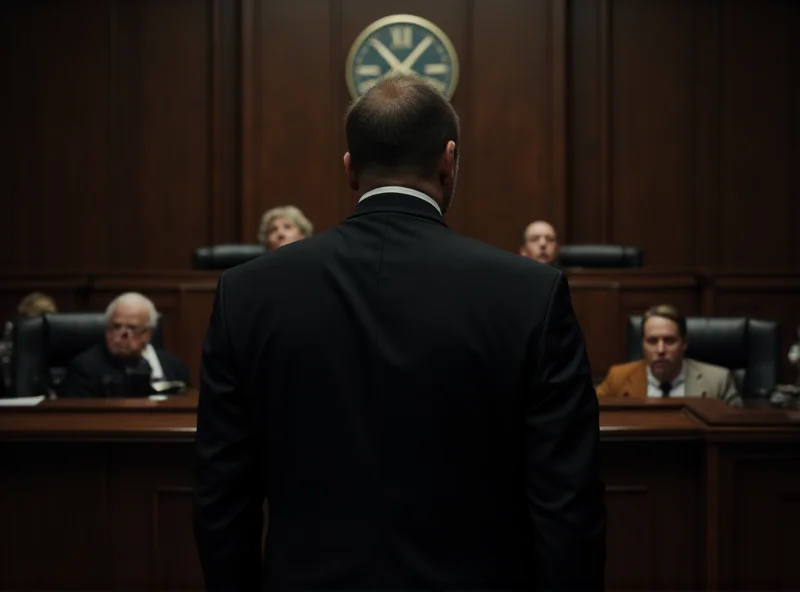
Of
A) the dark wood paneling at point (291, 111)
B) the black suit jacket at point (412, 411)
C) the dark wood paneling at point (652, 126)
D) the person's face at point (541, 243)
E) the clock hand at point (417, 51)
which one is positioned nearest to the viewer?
the black suit jacket at point (412, 411)

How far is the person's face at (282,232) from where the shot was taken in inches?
254

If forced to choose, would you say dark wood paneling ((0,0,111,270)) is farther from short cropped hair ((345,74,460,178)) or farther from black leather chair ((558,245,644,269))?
short cropped hair ((345,74,460,178))

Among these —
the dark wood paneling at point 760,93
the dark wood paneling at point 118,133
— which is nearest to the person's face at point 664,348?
the dark wood paneling at point 760,93

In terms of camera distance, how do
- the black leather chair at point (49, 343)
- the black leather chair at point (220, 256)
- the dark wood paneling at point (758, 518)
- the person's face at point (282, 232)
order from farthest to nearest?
the black leather chair at point (220, 256)
the person's face at point (282, 232)
the black leather chair at point (49, 343)
the dark wood paneling at point (758, 518)

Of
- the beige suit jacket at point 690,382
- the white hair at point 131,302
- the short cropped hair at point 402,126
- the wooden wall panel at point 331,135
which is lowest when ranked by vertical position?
the beige suit jacket at point 690,382

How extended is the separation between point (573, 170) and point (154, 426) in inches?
244

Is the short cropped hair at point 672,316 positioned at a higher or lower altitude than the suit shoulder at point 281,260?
lower

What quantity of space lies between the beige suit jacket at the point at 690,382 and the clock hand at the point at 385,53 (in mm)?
4262

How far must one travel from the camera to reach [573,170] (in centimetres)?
906

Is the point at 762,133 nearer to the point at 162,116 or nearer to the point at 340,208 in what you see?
the point at 340,208

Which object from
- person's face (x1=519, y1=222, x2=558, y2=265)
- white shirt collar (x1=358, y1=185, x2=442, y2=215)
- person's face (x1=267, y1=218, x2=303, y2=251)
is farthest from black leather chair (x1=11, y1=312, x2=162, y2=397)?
white shirt collar (x1=358, y1=185, x2=442, y2=215)

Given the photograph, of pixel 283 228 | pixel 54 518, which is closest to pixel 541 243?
pixel 283 228

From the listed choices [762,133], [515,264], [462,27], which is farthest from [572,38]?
[515,264]

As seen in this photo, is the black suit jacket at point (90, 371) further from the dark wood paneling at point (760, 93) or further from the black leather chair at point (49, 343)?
the dark wood paneling at point (760, 93)
